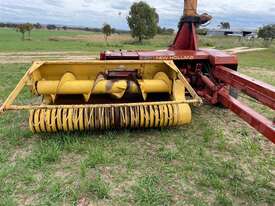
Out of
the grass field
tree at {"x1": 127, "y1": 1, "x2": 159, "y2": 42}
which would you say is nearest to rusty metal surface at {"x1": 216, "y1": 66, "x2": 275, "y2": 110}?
the grass field

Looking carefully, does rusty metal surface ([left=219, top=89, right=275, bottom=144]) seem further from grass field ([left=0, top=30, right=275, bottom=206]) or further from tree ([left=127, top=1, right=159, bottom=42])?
tree ([left=127, top=1, right=159, bottom=42])

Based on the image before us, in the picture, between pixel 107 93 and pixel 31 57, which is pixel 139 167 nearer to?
pixel 107 93

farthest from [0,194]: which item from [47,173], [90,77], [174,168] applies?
[90,77]

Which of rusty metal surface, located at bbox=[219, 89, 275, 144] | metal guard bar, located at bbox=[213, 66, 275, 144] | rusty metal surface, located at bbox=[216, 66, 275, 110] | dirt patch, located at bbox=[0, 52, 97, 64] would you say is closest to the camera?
rusty metal surface, located at bbox=[219, 89, 275, 144]

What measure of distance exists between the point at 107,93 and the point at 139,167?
1484 millimetres

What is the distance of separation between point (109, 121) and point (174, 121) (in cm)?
85

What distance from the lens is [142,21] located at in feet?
149

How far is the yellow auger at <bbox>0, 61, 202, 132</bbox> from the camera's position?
446 cm

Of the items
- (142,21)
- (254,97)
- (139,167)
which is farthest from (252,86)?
(142,21)

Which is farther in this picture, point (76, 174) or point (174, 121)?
point (174, 121)

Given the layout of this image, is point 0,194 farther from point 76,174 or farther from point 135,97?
point 135,97

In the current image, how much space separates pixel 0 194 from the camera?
10.4 feet

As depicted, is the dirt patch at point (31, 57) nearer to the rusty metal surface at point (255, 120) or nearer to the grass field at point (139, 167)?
the grass field at point (139, 167)

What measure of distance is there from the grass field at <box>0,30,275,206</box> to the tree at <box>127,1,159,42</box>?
41.4m
